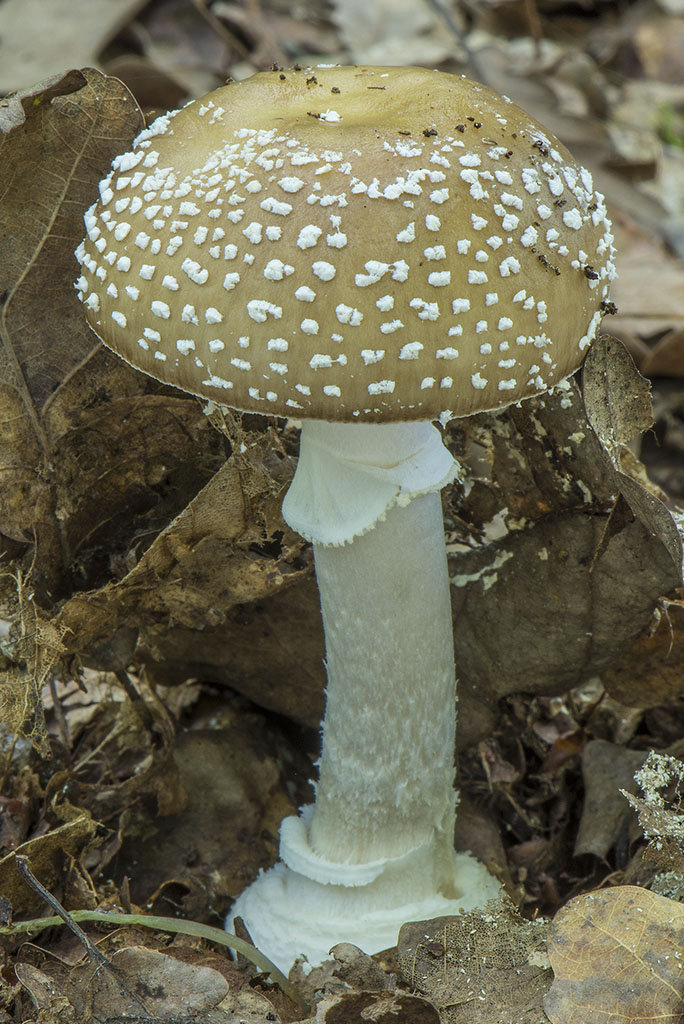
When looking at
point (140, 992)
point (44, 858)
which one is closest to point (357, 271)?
point (140, 992)

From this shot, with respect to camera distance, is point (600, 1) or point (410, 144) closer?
point (410, 144)

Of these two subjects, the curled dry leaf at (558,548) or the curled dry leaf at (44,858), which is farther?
the curled dry leaf at (558,548)

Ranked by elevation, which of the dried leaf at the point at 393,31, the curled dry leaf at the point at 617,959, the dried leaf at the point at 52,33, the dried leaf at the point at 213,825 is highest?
the dried leaf at the point at 52,33

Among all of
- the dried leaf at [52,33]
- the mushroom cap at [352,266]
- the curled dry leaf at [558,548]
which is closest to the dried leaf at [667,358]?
the curled dry leaf at [558,548]

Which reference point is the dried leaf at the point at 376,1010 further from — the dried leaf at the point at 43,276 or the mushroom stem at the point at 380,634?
the dried leaf at the point at 43,276

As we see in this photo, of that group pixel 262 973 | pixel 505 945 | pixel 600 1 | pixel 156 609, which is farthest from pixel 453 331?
pixel 600 1

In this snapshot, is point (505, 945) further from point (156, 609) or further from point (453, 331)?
point (453, 331)
